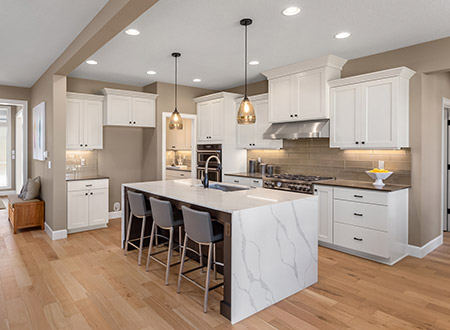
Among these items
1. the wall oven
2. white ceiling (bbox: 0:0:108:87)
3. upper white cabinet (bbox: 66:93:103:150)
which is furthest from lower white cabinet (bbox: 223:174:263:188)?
white ceiling (bbox: 0:0:108:87)

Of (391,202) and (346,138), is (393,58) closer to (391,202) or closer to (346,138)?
(346,138)

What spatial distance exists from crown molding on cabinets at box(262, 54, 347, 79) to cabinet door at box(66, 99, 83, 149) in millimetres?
3317

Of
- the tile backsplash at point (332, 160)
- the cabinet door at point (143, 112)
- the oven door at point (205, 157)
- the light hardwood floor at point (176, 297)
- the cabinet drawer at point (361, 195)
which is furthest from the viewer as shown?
the oven door at point (205, 157)

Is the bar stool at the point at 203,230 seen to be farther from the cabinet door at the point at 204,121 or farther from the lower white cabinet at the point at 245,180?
the cabinet door at the point at 204,121

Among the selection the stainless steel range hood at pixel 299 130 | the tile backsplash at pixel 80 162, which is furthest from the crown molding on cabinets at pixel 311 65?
the tile backsplash at pixel 80 162

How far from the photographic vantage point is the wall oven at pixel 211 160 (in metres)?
5.88

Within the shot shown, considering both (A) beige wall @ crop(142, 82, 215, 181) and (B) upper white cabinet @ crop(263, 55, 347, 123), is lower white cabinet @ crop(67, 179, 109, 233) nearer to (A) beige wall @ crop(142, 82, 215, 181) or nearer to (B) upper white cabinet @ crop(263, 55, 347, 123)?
(A) beige wall @ crop(142, 82, 215, 181)

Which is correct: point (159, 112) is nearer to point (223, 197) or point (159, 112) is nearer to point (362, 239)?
point (223, 197)

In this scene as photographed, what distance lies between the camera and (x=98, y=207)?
5250 millimetres

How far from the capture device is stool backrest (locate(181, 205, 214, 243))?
255 cm

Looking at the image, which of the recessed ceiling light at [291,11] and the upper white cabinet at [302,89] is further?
the upper white cabinet at [302,89]

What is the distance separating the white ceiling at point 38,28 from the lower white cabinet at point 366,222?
3.46 meters

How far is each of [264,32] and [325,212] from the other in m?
2.45

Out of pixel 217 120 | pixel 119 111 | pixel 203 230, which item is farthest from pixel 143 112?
pixel 203 230
